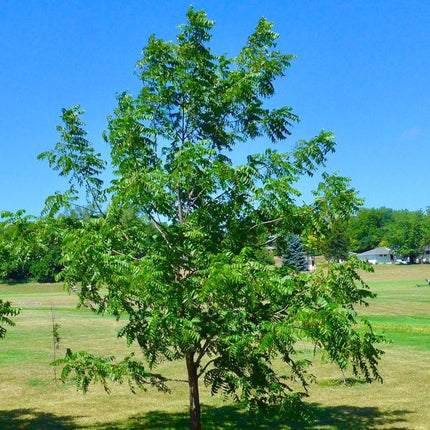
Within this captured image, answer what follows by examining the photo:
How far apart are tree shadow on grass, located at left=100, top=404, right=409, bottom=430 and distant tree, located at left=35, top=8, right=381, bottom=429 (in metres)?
3.45

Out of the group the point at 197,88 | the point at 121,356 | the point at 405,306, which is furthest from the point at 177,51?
the point at 405,306

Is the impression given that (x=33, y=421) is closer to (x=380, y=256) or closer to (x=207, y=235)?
(x=207, y=235)

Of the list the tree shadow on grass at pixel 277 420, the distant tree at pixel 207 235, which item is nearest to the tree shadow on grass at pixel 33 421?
the tree shadow on grass at pixel 277 420

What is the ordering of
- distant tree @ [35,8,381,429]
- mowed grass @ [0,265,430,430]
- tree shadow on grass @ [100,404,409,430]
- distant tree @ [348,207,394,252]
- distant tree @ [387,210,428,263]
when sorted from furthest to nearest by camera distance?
distant tree @ [348,207,394,252], distant tree @ [387,210,428,263], mowed grass @ [0,265,430,430], tree shadow on grass @ [100,404,409,430], distant tree @ [35,8,381,429]

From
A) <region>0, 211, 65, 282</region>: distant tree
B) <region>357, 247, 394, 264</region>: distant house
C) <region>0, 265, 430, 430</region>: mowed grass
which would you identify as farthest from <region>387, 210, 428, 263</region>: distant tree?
<region>0, 211, 65, 282</region>: distant tree

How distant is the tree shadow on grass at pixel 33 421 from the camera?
1361cm

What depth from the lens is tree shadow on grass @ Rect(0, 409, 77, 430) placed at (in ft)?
44.7

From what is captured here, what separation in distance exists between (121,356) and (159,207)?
18.7 meters

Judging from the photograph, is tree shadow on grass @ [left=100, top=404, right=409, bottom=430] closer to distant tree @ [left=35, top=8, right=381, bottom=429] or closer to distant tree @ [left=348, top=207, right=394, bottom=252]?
distant tree @ [left=35, top=8, right=381, bottom=429]

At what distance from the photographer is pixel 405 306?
47.0 m

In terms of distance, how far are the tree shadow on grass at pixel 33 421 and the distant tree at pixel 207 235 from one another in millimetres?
4736

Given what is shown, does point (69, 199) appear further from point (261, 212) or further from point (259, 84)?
point (259, 84)

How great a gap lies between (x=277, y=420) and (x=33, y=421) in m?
6.94

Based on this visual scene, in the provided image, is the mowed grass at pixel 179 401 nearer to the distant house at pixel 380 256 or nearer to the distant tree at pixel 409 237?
the distant tree at pixel 409 237
